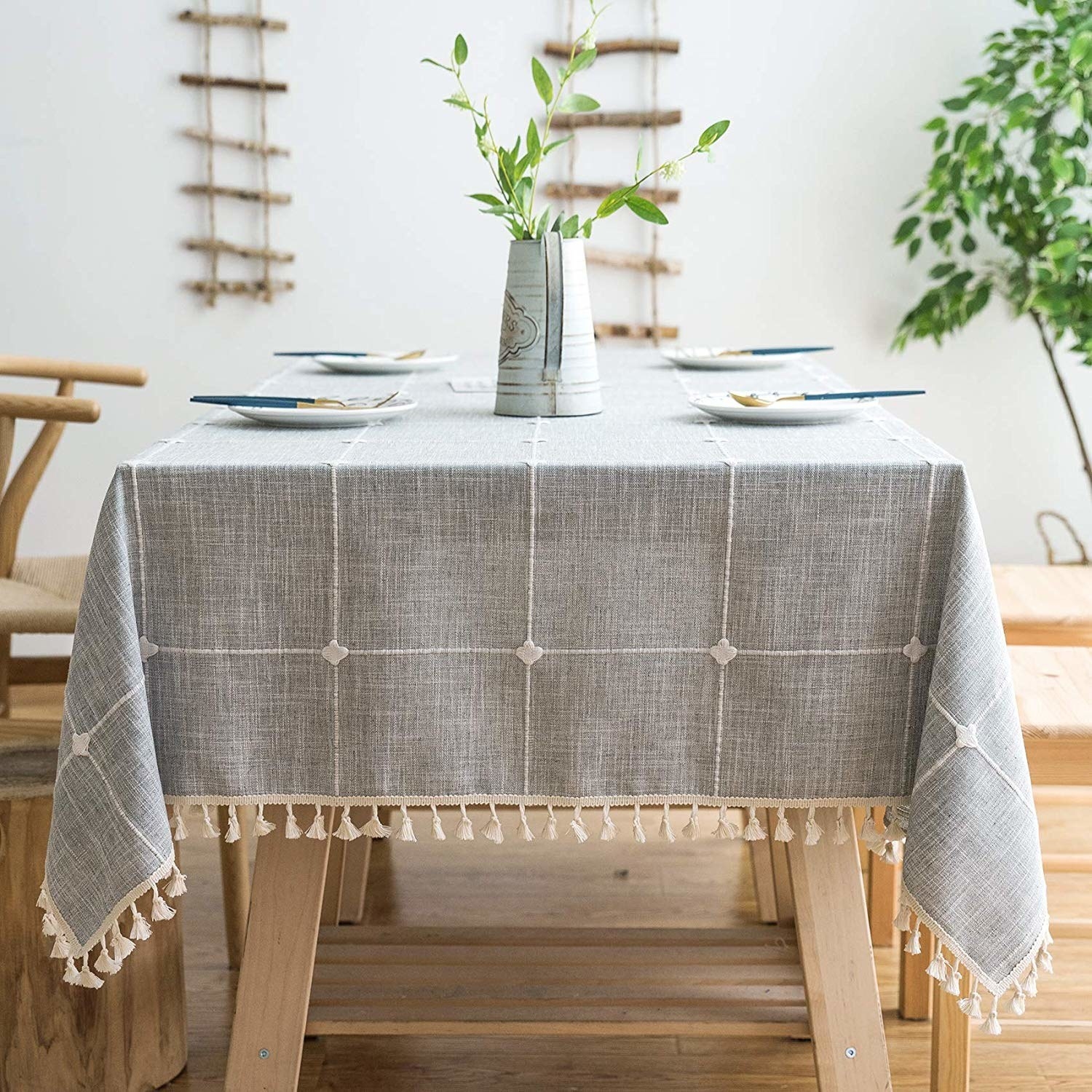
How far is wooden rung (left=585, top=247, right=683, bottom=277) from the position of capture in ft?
9.41

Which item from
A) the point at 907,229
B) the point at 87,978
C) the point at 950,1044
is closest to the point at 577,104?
the point at 87,978

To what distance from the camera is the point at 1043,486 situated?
9.70 feet

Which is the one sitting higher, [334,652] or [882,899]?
[334,652]

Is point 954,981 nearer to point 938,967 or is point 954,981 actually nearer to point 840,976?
point 938,967

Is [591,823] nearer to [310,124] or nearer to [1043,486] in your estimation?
[1043,486]

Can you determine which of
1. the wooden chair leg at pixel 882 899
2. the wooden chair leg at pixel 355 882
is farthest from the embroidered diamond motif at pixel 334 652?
the wooden chair leg at pixel 882 899

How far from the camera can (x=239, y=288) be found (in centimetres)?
287

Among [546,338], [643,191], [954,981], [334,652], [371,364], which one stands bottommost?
[954,981]

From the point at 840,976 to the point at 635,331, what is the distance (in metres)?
1.87

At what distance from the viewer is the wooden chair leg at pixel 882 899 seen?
182 centimetres

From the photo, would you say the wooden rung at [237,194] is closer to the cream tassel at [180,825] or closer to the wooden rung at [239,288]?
the wooden rung at [239,288]

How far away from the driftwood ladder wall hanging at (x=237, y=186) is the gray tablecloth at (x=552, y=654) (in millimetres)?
1821

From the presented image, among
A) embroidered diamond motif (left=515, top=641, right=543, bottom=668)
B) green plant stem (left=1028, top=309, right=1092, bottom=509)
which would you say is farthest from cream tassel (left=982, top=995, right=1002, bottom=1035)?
green plant stem (left=1028, top=309, right=1092, bottom=509)

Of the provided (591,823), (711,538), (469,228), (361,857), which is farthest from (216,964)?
(469,228)
